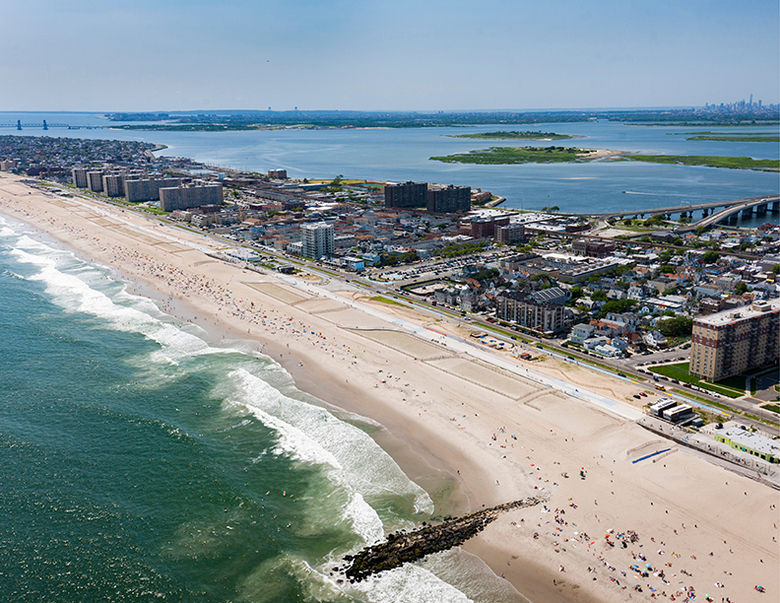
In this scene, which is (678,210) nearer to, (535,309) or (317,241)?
(317,241)

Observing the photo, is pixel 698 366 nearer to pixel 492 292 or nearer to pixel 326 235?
pixel 492 292

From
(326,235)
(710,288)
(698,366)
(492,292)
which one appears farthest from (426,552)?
(326,235)

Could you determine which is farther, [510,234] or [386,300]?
[510,234]

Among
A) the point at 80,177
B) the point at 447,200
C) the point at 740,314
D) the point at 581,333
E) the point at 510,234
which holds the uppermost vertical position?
the point at 80,177

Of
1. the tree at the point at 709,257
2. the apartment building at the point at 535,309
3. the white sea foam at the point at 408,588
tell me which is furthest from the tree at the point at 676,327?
the white sea foam at the point at 408,588

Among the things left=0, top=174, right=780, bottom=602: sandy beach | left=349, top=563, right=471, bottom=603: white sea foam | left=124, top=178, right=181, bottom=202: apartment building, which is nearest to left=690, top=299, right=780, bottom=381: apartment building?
left=0, top=174, right=780, bottom=602: sandy beach

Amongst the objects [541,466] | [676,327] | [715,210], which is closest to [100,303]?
[541,466]

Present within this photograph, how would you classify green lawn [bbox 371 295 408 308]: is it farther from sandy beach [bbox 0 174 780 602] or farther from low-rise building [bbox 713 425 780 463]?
low-rise building [bbox 713 425 780 463]
